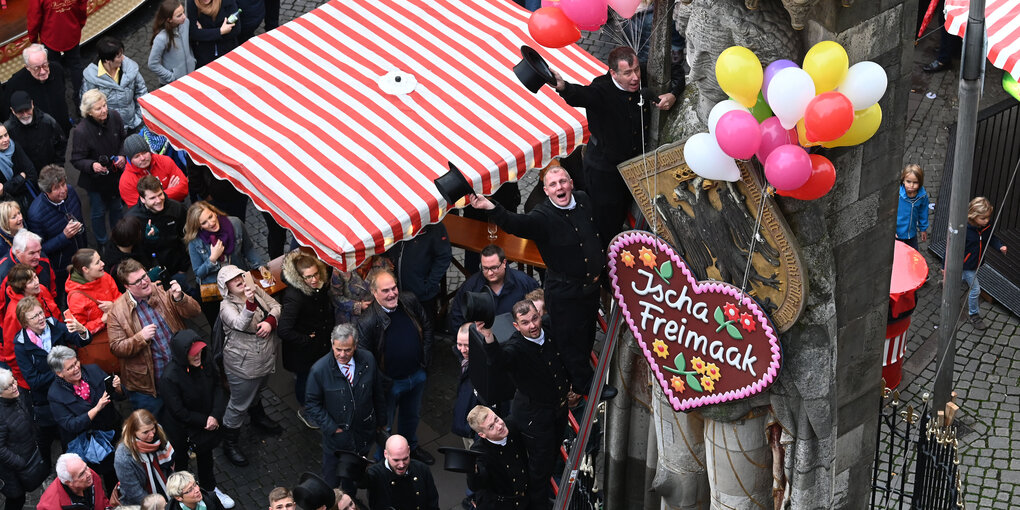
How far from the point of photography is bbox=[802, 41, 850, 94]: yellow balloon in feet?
22.4

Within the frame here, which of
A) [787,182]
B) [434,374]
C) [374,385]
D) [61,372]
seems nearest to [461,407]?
[374,385]

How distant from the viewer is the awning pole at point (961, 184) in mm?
8906

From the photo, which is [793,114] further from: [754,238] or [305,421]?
[305,421]

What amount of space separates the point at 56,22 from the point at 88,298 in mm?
5034

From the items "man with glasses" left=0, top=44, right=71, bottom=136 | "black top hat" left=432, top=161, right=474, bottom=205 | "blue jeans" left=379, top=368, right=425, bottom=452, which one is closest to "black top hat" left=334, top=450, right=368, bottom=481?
"blue jeans" left=379, top=368, right=425, bottom=452

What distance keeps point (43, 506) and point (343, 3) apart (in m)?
4.93

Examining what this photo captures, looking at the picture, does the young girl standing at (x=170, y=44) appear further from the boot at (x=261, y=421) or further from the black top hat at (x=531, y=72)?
the black top hat at (x=531, y=72)

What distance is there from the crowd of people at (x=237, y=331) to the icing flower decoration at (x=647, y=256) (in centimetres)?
69

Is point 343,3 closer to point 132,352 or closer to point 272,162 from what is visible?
point 272,162

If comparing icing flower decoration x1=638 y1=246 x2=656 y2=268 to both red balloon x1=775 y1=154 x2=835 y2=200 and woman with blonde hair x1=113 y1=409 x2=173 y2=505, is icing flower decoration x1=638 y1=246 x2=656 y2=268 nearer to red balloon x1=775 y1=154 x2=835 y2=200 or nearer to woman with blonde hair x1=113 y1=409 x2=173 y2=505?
red balloon x1=775 y1=154 x2=835 y2=200

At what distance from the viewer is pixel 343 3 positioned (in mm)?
12398

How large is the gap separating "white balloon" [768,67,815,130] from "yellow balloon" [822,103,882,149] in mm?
291

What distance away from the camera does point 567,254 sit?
923 centimetres

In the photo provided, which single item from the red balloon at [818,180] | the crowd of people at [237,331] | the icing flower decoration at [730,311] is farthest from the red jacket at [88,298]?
the red balloon at [818,180]
